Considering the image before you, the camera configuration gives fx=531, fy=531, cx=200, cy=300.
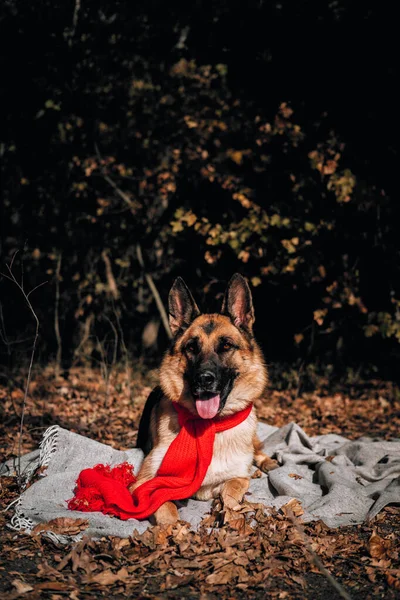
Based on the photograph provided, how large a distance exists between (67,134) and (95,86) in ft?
3.39

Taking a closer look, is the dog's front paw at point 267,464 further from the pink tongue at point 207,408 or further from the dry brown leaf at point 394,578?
the dry brown leaf at point 394,578

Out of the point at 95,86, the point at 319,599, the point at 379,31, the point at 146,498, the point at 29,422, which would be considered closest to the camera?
the point at 319,599

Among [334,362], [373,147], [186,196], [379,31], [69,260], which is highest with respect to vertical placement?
[379,31]

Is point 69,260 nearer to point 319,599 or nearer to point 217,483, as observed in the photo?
point 217,483

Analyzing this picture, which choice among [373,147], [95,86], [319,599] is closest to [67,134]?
[95,86]

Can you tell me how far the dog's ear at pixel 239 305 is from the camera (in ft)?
15.1

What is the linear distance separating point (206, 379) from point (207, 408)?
1.06 ft

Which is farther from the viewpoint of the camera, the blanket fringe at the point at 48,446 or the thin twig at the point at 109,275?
the thin twig at the point at 109,275

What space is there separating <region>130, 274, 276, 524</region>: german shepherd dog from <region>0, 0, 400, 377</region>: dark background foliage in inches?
130

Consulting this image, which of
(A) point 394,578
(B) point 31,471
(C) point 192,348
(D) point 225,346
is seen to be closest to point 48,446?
(B) point 31,471

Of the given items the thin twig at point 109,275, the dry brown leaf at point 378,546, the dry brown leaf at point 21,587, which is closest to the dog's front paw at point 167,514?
the dry brown leaf at point 21,587

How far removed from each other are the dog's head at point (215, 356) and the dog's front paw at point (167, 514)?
2.42 feet

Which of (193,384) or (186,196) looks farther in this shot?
(186,196)

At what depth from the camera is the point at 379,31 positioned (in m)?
8.52
